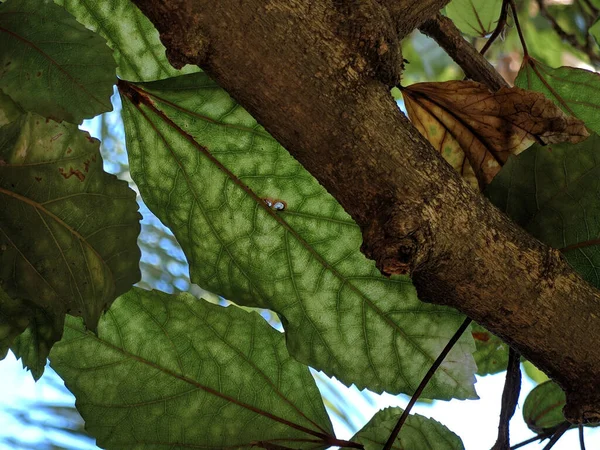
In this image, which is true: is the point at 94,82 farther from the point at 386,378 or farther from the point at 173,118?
the point at 386,378

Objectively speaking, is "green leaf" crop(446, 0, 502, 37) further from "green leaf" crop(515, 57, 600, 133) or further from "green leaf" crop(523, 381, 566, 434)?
"green leaf" crop(523, 381, 566, 434)

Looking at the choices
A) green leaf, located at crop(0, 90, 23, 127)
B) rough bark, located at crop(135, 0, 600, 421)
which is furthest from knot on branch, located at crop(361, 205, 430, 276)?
green leaf, located at crop(0, 90, 23, 127)

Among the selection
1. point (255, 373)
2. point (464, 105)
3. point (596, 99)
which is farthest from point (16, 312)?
point (596, 99)

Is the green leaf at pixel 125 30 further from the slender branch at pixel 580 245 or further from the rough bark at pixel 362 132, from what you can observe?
the slender branch at pixel 580 245

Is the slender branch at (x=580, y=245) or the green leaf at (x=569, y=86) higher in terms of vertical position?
the green leaf at (x=569, y=86)

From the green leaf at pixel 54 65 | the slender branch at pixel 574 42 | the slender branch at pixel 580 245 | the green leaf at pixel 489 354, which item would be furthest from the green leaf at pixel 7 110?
the slender branch at pixel 574 42
